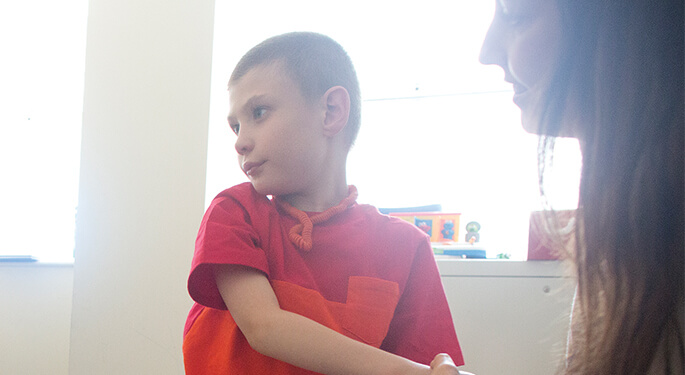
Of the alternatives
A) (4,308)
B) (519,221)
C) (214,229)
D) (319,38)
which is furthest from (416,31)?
(4,308)

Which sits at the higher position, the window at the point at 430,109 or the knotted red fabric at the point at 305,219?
the window at the point at 430,109

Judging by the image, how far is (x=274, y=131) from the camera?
2.52 ft

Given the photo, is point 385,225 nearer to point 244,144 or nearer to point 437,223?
point 244,144

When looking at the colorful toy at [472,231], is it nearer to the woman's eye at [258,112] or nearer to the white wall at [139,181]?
the white wall at [139,181]

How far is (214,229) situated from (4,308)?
2300 millimetres

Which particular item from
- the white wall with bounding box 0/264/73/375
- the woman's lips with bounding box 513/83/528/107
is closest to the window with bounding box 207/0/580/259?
the woman's lips with bounding box 513/83/528/107

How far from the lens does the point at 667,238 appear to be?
0.45 metres

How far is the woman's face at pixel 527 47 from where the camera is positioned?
57 cm

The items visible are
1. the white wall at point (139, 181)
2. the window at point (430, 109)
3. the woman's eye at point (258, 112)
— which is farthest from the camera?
the window at point (430, 109)

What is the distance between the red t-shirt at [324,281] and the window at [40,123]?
7.04ft

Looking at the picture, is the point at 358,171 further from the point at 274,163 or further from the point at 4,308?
the point at 4,308

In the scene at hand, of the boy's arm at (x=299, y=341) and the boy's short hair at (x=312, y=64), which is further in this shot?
the boy's short hair at (x=312, y=64)

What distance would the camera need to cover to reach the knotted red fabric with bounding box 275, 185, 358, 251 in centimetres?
75

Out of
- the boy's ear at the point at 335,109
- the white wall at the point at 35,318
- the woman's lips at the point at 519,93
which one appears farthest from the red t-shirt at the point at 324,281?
the white wall at the point at 35,318
